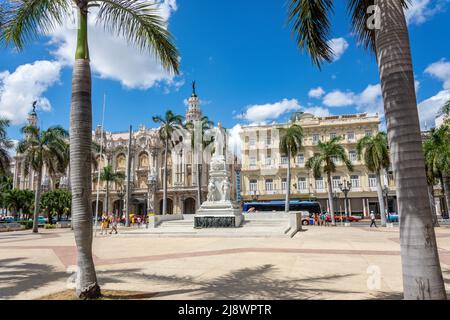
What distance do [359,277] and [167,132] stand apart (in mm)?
34566

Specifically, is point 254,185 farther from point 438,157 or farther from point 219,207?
point 438,157

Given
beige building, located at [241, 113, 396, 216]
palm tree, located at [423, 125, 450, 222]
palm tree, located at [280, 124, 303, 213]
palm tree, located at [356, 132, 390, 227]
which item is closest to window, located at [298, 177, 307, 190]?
beige building, located at [241, 113, 396, 216]

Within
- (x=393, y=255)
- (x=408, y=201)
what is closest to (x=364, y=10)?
(x=408, y=201)

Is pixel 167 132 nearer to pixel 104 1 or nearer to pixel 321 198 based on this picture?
pixel 321 198

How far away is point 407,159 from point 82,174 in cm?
515

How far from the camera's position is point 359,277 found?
7.53m

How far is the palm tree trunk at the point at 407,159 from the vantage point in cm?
407

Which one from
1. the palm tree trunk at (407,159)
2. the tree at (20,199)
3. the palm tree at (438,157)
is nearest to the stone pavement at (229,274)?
the palm tree trunk at (407,159)

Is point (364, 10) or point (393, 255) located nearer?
point (364, 10)

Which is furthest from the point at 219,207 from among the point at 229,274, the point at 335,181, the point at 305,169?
the point at 335,181

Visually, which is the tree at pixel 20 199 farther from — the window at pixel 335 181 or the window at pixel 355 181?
the window at pixel 355 181

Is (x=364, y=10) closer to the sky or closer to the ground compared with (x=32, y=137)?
closer to the ground

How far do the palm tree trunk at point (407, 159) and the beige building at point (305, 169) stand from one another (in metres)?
46.8

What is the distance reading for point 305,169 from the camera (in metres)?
54.7
